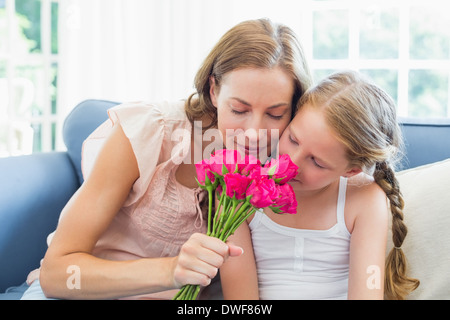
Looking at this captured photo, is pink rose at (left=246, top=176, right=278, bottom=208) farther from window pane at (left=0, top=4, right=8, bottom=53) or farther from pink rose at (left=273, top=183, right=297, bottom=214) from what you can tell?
window pane at (left=0, top=4, right=8, bottom=53)

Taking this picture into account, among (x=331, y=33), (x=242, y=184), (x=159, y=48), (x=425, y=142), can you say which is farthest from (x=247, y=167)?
(x=331, y=33)

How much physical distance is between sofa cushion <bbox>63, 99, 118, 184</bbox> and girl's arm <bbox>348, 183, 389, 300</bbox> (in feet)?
3.21

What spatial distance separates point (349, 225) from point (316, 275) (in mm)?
156

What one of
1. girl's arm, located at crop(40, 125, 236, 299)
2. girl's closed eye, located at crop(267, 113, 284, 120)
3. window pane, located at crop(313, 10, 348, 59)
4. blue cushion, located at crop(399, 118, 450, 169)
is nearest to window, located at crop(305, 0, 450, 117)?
window pane, located at crop(313, 10, 348, 59)

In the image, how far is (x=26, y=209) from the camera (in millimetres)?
1596

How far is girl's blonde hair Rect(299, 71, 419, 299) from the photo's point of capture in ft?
3.93

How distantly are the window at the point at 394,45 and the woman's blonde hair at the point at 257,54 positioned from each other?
188 centimetres

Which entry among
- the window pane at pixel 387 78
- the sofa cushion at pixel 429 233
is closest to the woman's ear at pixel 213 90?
the sofa cushion at pixel 429 233

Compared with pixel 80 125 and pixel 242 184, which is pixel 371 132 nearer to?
pixel 242 184

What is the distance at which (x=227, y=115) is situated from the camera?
123 cm

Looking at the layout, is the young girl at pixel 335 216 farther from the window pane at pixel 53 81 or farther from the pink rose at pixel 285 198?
the window pane at pixel 53 81

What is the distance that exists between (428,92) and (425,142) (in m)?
1.65

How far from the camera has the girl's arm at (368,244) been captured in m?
1.20
